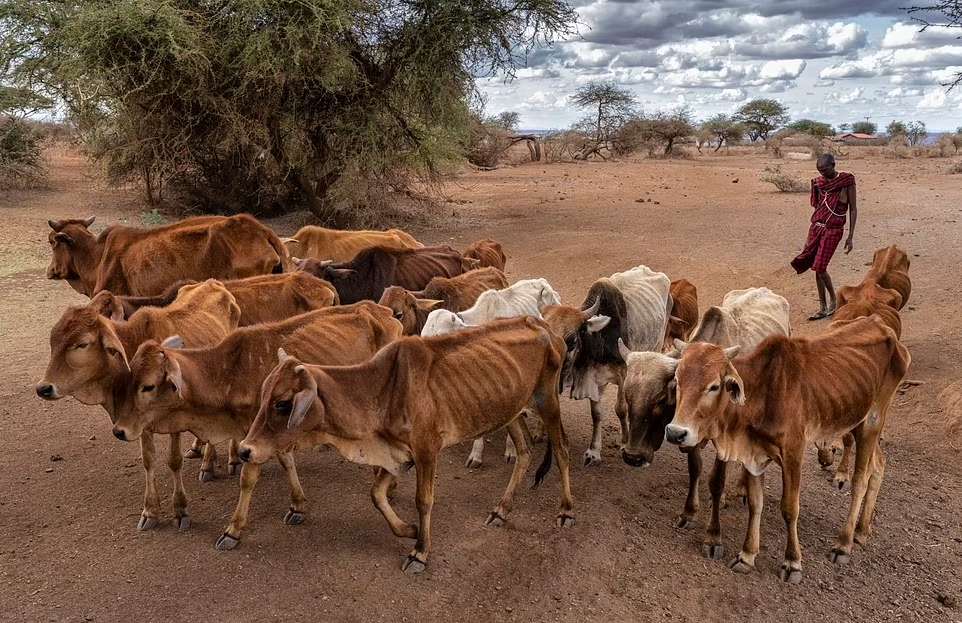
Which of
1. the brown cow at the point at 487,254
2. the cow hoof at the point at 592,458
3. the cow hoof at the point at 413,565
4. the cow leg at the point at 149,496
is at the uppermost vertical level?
the brown cow at the point at 487,254

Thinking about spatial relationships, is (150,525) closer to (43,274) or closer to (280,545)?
(280,545)

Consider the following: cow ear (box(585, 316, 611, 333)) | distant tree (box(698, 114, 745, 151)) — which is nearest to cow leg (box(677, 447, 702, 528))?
cow ear (box(585, 316, 611, 333))

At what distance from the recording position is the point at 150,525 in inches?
217

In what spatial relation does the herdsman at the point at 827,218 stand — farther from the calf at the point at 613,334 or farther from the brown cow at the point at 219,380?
the brown cow at the point at 219,380

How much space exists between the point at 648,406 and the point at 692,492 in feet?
3.03

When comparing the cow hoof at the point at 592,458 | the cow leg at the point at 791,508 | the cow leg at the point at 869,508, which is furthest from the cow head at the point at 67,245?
the cow leg at the point at 869,508

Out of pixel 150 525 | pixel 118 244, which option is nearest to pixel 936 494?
pixel 150 525

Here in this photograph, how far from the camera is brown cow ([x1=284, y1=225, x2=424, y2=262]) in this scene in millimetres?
10766

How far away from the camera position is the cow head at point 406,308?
23.0ft

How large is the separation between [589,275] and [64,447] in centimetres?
883

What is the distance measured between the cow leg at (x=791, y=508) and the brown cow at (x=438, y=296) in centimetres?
346

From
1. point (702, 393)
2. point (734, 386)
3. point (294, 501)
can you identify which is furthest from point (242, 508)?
point (734, 386)

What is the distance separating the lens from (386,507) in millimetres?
5184

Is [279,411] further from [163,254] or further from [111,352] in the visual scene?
[163,254]
